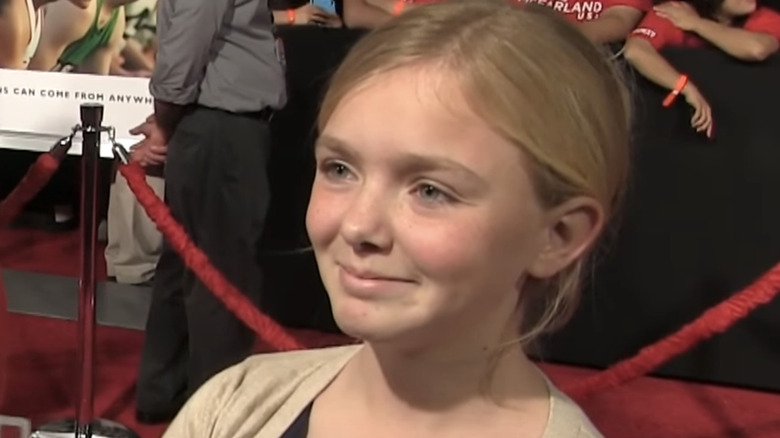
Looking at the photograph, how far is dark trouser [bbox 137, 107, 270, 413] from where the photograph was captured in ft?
8.64

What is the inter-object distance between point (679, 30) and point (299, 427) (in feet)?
7.95

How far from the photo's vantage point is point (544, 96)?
1018 millimetres

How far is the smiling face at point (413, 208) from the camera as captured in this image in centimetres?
98

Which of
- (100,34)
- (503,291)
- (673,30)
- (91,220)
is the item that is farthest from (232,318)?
(503,291)

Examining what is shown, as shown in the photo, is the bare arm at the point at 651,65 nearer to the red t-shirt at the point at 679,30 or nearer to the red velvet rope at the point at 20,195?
the red t-shirt at the point at 679,30

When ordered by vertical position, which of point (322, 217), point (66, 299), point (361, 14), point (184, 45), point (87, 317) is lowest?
point (66, 299)

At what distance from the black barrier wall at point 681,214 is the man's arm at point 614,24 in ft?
0.59

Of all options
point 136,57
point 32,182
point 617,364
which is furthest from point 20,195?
point 617,364

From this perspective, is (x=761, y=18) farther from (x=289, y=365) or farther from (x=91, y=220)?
(x=289, y=365)

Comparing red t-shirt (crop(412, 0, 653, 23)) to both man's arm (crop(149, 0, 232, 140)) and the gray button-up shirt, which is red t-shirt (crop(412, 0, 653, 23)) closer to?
the gray button-up shirt

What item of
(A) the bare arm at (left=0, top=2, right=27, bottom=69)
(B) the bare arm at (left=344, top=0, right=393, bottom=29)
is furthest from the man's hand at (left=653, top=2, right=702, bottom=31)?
(A) the bare arm at (left=0, top=2, right=27, bottom=69)

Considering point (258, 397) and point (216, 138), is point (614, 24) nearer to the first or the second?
point (216, 138)

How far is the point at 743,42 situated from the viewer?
3.07 meters

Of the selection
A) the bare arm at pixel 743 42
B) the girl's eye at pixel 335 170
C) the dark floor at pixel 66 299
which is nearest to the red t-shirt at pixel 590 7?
the bare arm at pixel 743 42
